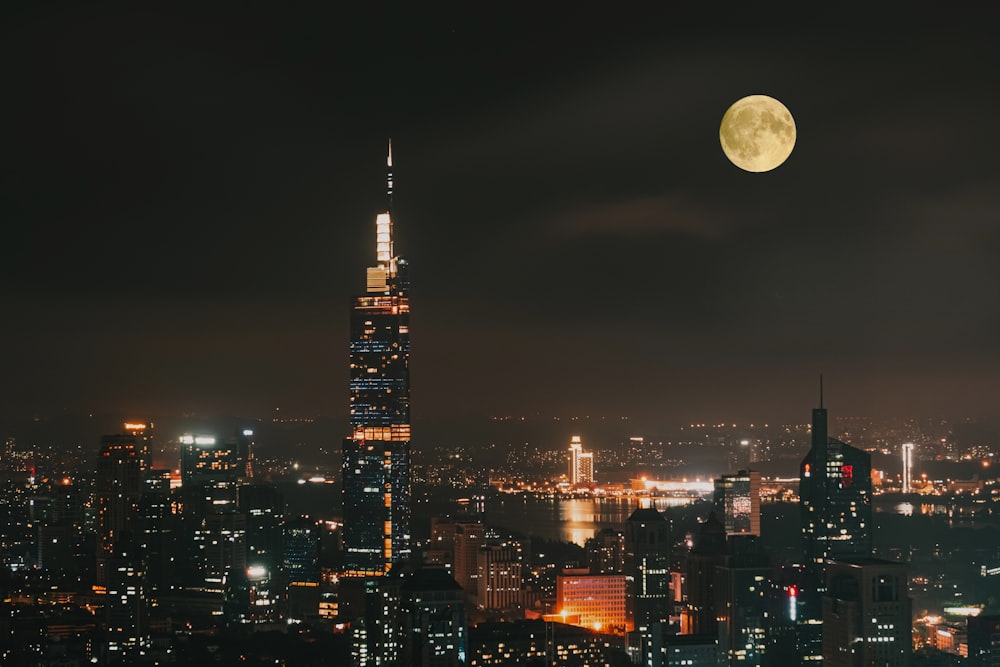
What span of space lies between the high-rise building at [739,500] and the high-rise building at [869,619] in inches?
440

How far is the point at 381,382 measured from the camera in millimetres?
25641

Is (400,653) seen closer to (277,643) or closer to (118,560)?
(277,643)

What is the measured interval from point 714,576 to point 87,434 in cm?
1413

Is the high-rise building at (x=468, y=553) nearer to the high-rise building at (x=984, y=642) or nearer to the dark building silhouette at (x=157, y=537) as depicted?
the dark building silhouette at (x=157, y=537)

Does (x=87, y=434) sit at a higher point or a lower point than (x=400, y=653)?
higher

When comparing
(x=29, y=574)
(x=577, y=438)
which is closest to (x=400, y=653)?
(x=29, y=574)

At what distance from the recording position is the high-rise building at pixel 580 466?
38625mm

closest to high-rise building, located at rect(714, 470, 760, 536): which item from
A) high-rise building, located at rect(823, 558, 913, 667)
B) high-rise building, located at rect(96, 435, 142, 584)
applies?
high-rise building, located at rect(96, 435, 142, 584)

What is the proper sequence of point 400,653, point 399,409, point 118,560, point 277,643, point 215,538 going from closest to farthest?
point 400,653
point 277,643
point 118,560
point 215,538
point 399,409

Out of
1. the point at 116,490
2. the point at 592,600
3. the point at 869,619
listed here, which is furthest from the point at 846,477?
the point at 116,490

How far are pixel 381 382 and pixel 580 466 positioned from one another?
14.7 meters

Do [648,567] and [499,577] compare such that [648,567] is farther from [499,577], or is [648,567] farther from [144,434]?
[144,434]

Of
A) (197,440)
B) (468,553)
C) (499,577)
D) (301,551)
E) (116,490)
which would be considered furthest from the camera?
(197,440)

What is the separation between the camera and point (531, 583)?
21.1 m
